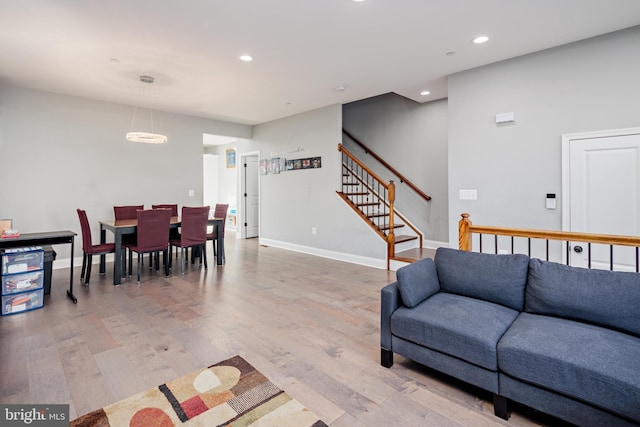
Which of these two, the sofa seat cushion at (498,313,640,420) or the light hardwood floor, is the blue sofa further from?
the light hardwood floor

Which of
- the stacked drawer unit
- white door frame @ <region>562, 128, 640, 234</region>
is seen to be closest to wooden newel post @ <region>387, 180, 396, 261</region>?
white door frame @ <region>562, 128, 640, 234</region>

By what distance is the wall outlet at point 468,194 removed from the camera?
4328 millimetres

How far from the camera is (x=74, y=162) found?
218 inches

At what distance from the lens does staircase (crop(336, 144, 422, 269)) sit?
213 inches

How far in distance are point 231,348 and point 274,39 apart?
122 inches

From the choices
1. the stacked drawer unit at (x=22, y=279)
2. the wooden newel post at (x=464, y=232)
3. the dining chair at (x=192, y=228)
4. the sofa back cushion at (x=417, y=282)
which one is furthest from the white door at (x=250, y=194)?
the sofa back cushion at (x=417, y=282)

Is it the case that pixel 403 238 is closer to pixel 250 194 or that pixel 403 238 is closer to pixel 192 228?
pixel 192 228

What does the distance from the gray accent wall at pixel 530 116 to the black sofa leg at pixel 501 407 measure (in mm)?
2683

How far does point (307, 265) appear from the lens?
561 centimetres

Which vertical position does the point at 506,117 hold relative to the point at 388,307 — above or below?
above

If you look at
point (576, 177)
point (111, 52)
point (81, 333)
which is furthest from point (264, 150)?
point (576, 177)

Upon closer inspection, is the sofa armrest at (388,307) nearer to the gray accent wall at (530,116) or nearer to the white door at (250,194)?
the gray accent wall at (530,116)

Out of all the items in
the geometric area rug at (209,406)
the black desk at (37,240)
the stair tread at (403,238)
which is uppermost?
the black desk at (37,240)

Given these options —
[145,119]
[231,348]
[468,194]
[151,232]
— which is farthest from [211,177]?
[231,348]
